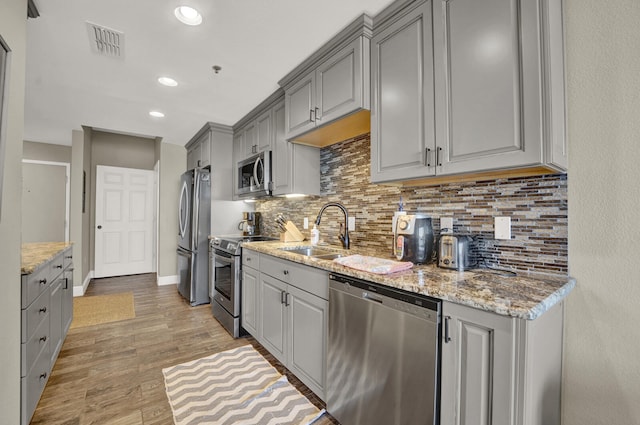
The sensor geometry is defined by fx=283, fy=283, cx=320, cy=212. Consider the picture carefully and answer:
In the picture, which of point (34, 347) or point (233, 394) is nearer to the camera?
point (34, 347)

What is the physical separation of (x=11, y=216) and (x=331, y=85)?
76.5 inches

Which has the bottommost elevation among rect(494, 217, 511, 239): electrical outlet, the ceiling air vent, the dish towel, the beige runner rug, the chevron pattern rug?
the chevron pattern rug

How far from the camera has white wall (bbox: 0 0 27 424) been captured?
125 centimetres

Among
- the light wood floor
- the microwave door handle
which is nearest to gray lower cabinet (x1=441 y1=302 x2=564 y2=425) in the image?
the light wood floor

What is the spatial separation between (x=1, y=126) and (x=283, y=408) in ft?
6.57

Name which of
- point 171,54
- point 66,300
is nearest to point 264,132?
point 171,54

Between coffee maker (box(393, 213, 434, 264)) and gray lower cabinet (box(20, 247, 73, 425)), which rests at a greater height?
coffee maker (box(393, 213, 434, 264))

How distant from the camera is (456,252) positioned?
1.49 meters

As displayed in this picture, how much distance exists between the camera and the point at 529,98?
1.14m

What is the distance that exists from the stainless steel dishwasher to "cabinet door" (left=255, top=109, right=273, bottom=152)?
1.92 m

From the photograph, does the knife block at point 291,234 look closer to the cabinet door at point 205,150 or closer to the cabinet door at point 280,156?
the cabinet door at point 280,156

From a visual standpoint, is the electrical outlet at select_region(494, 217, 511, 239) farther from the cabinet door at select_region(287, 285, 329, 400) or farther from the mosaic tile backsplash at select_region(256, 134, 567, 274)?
the cabinet door at select_region(287, 285, 329, 400)

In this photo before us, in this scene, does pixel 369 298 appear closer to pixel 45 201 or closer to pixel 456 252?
pixel 456 252

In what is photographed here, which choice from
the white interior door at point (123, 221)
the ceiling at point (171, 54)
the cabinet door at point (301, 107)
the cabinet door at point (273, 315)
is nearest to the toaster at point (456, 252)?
the cabinet door at point (273, 315)
